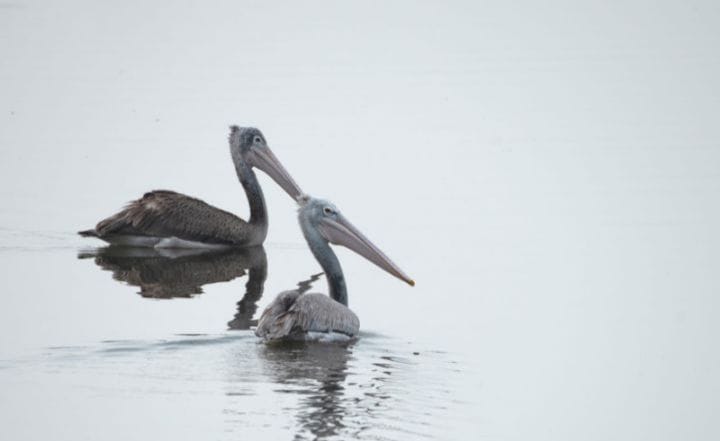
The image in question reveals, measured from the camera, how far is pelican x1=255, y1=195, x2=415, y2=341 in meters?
8.66

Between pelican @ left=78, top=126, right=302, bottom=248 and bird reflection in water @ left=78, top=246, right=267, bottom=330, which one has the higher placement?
pelican @ left=78, top=126, right=302, bottom=248

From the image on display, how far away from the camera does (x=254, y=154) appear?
44.2ft

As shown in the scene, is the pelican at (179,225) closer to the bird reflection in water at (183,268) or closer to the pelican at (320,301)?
the bird reflection in water at (183,268)

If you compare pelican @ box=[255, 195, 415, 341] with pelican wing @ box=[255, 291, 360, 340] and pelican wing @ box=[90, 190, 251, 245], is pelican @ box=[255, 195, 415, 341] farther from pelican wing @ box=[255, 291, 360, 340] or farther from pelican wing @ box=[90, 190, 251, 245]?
pelican wing @ box=[90, 190, 251, 245]

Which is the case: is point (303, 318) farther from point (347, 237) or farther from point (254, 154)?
point (254, 154)

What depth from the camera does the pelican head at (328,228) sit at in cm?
982

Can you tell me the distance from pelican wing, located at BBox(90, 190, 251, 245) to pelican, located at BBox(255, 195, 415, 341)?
9.05 feet

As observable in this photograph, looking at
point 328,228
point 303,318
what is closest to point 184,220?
point 328,228

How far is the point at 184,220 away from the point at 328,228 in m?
2.94

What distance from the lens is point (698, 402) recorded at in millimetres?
8383

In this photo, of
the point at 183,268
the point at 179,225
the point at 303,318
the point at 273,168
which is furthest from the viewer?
the point at 273,168

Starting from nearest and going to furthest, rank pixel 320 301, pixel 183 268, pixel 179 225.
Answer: pixel 320 301
pixel 183 268
pixel 179 225

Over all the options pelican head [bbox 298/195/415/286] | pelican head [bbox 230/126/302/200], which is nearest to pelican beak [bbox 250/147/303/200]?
pelican head [bbox 230/126/302/200]

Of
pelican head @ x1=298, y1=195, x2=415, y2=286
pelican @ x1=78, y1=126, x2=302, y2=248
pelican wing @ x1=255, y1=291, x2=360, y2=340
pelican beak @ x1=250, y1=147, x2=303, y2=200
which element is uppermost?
pelican beak @ x1=250, y1=147, x2=303, y2=200
